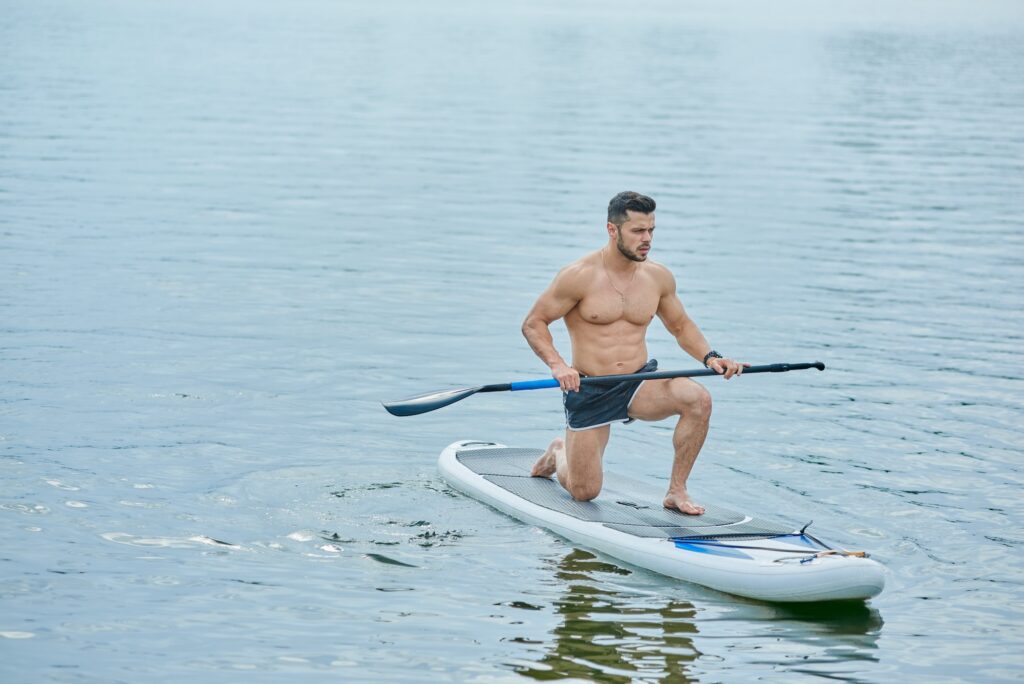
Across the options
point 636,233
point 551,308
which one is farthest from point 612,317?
point 636,233

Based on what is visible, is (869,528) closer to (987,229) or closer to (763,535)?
(763,535)

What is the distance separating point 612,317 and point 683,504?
135cm

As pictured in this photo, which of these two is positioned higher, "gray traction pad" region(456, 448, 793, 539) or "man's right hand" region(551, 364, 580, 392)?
"man's right hand" region(551, 364, 580, 392)

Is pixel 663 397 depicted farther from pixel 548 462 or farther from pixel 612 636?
pixel 612 636

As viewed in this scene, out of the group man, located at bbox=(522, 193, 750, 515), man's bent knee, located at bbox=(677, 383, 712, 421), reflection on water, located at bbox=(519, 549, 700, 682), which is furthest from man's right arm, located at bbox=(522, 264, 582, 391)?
reflection on water, located at bbox=(519, 549, 700, 682)

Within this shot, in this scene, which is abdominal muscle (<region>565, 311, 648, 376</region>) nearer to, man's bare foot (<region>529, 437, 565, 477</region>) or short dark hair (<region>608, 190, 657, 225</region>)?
short dark hair (<region>608, 190, 657, 225</region>)

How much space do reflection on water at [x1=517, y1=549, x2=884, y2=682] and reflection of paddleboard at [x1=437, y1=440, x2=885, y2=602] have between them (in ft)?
0.51

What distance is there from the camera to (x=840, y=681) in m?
7.50

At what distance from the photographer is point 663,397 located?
9484 millimetres

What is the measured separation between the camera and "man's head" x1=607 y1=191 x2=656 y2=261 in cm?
911

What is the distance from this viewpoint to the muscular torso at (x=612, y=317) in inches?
374

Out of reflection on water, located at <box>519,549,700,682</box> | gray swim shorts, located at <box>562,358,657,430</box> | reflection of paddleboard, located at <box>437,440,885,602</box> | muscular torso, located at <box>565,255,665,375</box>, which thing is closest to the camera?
reflection on water, located at <box>519,549,700,682</box>

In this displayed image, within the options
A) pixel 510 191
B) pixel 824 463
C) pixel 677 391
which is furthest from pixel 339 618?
pixel 510 191

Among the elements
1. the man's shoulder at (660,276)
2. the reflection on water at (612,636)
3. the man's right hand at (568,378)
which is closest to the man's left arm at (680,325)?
the man's shoulder at (660,276)
